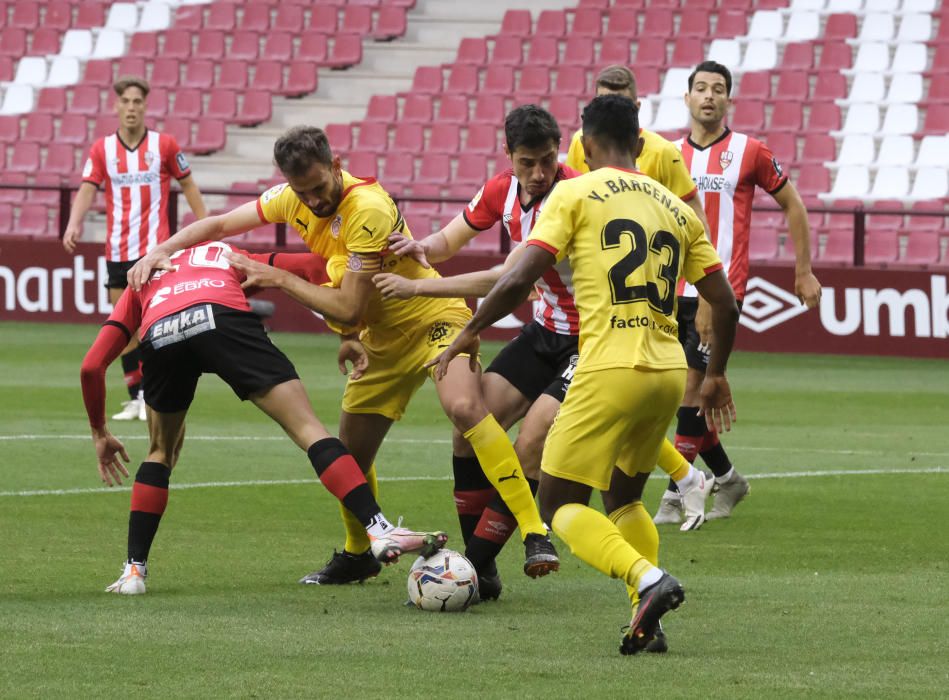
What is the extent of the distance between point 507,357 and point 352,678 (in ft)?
7.63

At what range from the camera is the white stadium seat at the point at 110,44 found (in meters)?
25.9

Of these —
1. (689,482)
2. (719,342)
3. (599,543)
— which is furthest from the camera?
(689,482)

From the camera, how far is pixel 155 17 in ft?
86.5

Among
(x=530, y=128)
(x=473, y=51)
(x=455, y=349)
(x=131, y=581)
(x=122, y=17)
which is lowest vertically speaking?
(x=131, y=581)

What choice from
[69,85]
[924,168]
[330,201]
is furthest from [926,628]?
[69,85]

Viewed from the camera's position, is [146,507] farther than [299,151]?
Yes

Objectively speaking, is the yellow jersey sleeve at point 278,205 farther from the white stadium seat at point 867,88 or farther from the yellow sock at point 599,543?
the white stadium seat at point 867,88

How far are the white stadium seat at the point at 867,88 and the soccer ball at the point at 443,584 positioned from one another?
16.3m

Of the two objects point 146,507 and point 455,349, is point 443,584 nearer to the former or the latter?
point 455,349

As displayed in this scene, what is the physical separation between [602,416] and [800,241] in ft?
13.1

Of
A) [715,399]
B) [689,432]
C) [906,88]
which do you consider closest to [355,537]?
[715,399]

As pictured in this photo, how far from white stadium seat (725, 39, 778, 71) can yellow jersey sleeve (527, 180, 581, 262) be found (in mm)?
17485

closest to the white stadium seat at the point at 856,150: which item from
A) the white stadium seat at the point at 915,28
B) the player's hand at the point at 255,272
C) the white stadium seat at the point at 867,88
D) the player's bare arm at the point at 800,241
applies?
the white stadium seat at the point at 867,88

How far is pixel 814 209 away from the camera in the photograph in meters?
17.9
